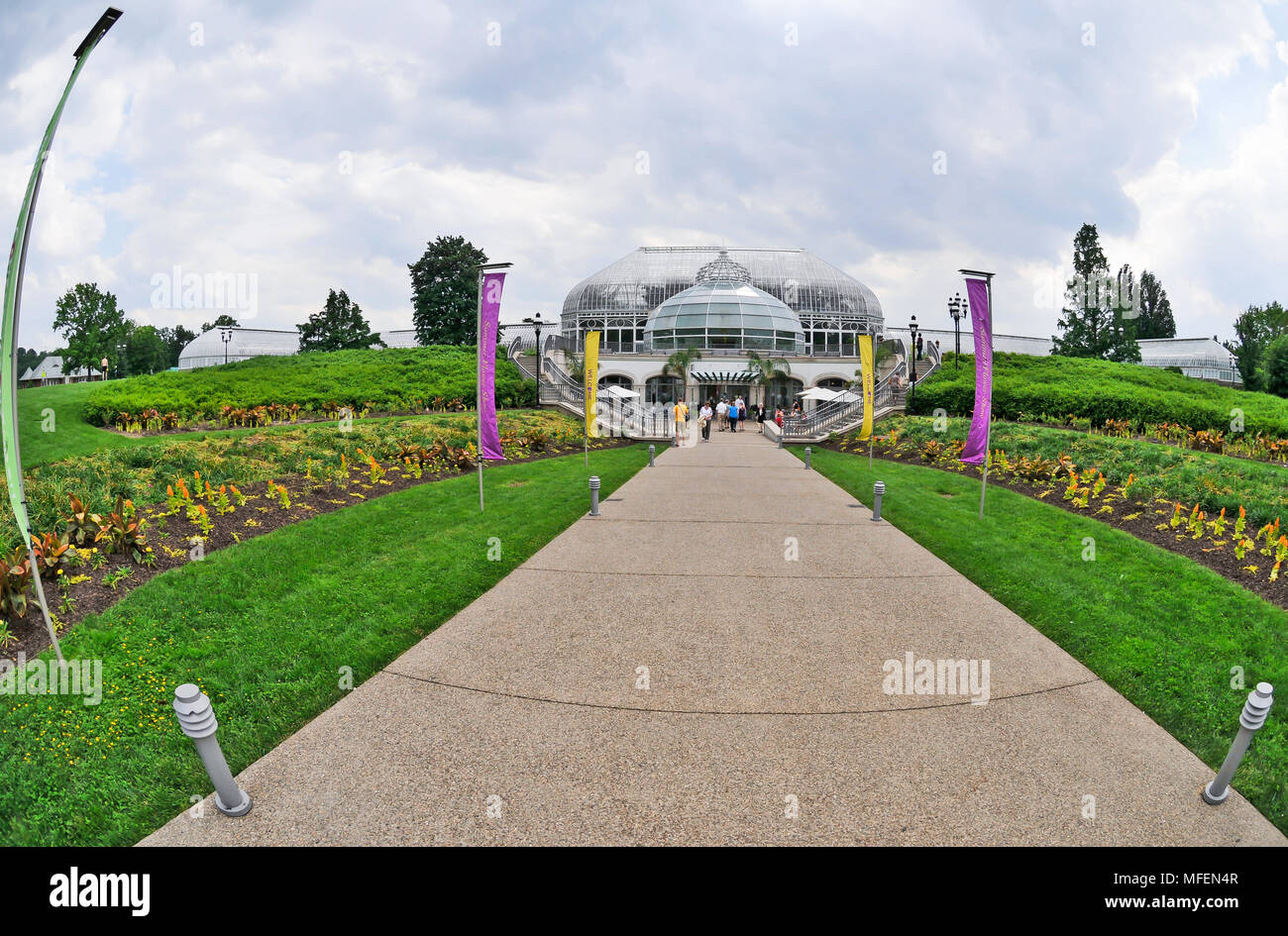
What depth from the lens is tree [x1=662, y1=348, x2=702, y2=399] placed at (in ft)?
156

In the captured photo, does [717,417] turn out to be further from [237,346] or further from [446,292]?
[237,346]

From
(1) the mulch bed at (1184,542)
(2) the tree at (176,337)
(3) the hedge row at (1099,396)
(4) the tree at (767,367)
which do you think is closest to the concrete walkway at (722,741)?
(1) the mulch bed at (1184,542)

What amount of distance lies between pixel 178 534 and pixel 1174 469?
59.6 feet

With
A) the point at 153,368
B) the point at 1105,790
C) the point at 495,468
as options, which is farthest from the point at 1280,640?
the point at 153,368

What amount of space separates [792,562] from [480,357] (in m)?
7.21

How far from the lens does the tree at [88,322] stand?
4978 cm

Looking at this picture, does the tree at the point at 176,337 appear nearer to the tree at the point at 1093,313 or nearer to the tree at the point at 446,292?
the tree at the point at 446,292

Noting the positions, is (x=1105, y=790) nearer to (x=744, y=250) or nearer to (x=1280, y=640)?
(x=1280, y=640)

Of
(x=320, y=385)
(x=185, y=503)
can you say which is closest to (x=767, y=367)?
(x=320, y=385)

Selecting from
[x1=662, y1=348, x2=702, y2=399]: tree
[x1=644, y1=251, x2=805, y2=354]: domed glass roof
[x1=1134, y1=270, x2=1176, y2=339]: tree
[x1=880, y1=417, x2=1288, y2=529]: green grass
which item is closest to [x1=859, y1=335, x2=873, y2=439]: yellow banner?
[x1=880, y1=417, x2=1288, y2=529]: green grass

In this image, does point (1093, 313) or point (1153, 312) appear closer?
point (1093, 313)

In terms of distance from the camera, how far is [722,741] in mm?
4578

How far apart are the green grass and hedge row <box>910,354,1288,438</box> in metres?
5.82

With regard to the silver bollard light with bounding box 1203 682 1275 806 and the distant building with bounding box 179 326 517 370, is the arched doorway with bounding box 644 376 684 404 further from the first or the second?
the silver bollard light with bounding box 1203 682 1275 806
